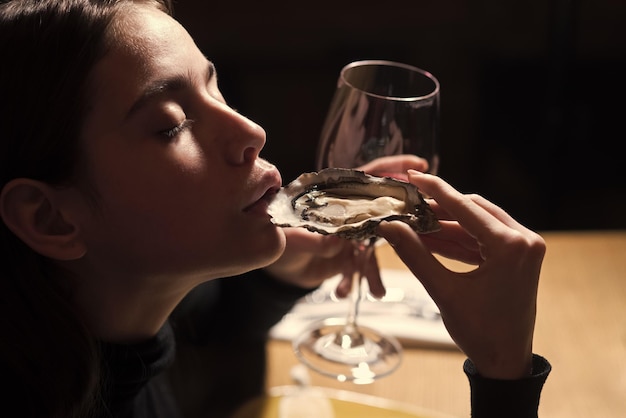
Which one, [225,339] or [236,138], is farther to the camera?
[225,339]

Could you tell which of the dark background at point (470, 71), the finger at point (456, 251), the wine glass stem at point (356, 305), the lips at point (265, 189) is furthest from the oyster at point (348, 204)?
the dark background at point (470, 71)

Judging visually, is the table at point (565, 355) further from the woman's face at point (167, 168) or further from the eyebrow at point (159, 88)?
the eyebrow at point (159, 88)

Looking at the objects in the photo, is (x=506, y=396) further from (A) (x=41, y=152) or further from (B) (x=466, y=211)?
(A) (x=41, y=152)

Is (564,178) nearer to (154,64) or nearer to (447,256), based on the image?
(447,256)

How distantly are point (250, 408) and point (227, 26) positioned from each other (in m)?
1.63

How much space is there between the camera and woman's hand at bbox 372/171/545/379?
79 cm

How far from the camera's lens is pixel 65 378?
863 millimetres

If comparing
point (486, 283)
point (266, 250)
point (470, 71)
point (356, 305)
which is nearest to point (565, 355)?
point (356, 305)

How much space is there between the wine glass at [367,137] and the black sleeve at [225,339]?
74mm

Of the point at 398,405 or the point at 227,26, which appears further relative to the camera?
the point at 227,26

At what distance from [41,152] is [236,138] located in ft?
0.63

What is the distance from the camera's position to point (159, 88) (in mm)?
797

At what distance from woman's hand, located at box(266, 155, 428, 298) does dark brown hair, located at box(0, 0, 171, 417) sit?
38 centimetres

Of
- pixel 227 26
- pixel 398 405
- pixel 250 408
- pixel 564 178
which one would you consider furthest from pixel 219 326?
pixel 564 178
